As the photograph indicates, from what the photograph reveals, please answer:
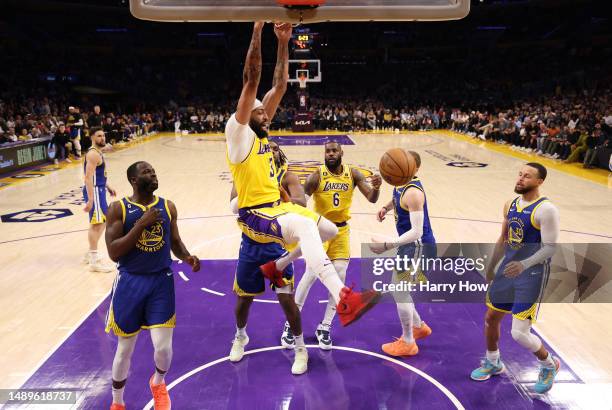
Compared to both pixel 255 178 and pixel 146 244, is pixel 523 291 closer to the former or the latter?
pixel 255 178

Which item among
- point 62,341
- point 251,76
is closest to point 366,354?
point 251,76

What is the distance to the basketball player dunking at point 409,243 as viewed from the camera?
429cm

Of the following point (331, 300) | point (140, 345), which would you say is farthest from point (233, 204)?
point (140, 345)

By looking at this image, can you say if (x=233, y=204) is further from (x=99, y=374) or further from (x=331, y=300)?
(x=99, y=374)

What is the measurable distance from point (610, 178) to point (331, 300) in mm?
11694

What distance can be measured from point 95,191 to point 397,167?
14.6 ft

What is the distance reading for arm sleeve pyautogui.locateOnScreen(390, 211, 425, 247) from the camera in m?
4.26

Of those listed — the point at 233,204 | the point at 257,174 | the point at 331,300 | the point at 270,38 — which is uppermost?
the point at 270,38

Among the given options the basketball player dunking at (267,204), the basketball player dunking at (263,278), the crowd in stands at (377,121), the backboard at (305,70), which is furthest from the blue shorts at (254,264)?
the backboard at (305,70)

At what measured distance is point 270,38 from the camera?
37938 millimetres

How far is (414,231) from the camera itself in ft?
14.1

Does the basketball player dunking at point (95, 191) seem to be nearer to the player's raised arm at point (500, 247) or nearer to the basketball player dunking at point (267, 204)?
the basketball player dunking at point (267, 204)

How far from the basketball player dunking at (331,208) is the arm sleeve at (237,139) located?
117 cm

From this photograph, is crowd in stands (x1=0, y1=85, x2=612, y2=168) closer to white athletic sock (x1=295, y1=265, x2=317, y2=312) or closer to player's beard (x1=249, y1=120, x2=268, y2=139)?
white athletic sock (x1=295, y1=265, x2=317, y2=312)
